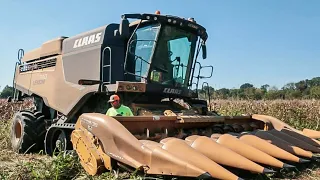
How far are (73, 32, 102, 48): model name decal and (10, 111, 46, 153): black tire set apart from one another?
1.95 m

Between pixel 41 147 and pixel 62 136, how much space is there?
1541mm

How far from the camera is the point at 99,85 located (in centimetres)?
624

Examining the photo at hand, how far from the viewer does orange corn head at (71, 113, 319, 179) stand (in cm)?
388

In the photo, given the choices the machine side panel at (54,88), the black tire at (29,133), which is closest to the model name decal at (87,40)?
the machine side panel at (54,88)

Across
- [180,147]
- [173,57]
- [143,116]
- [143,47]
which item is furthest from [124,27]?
[180,147]

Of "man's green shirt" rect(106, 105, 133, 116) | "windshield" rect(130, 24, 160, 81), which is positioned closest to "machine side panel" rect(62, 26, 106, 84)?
"windshield" rect(130, 24, 160, 81)

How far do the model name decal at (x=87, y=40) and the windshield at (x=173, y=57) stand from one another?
1270 millimetres

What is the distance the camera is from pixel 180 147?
409 centimetres

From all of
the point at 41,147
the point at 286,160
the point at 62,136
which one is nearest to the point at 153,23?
the point at 62,136

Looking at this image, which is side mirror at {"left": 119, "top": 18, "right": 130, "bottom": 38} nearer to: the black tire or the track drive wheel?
the track drive wheel

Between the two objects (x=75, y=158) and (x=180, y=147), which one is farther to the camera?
(x=75, y=158)

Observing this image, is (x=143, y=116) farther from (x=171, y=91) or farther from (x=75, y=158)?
(x=171, y=91)

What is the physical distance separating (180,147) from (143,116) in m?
1.08

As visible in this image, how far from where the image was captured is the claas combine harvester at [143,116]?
4195 mm
